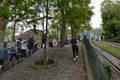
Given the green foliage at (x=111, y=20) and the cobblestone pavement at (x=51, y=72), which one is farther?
the green foliage at (x=111, y=20)

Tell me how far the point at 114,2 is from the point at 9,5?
59.2 meters

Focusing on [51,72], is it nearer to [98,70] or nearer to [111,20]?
[98,70]

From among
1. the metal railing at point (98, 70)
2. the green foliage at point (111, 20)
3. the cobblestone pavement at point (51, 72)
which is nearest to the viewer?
the metal railing at point (98, 70)

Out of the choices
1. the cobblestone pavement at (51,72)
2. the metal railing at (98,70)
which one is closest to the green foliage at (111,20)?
the cobblestone pavement at (51,72)

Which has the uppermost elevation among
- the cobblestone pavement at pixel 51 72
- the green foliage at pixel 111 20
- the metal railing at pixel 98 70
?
the green foliage at pixel 111 20

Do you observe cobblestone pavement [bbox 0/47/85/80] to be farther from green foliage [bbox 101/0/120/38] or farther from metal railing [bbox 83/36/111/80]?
green foliage [bbox 101/0/120/38]

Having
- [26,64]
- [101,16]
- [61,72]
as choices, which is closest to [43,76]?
[61,72]

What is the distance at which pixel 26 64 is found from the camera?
1623 centimetres

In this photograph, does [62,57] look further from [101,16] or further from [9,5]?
[101,16]

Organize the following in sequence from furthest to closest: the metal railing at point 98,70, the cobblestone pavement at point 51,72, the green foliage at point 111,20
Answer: the green foliage at point 111,20 → the cobblestone pavement at point 51,72 → the metal railing at point 98,70

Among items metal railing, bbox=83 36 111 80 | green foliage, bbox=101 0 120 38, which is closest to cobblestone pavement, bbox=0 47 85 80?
metal railing, bbox=83 36 111 80

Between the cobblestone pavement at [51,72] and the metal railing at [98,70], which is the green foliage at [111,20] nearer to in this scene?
the cobblestone pavement at [51,72]

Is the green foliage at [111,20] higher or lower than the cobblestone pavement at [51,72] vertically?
higher

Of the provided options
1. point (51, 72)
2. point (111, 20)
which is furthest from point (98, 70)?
point (111, 20)
